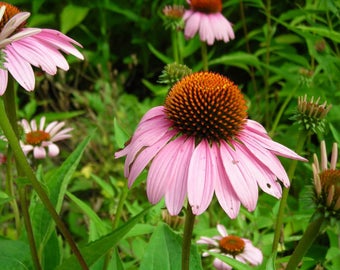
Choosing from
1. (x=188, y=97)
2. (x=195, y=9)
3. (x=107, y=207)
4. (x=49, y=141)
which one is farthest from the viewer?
(x=195, y=9)

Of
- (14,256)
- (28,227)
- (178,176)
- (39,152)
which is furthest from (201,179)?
(39,152)

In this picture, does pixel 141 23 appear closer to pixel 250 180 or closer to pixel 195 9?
pixel 195 9

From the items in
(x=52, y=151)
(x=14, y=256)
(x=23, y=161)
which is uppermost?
(x=23, y=161)

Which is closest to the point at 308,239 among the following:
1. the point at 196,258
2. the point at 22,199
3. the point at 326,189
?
the point at 326,189

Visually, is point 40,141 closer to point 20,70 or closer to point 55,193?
point 55,193

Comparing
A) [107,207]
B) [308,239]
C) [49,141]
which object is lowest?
[107,207]

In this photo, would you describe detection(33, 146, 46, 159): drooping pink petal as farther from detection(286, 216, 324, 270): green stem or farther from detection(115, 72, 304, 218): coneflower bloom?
detection(286, 216, 324, 270): green stem

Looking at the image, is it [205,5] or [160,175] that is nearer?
[160,175]
